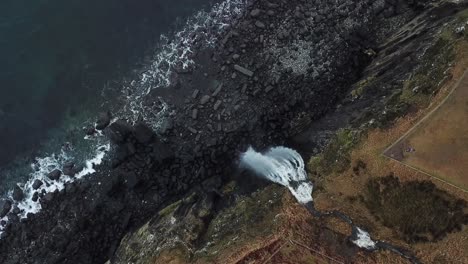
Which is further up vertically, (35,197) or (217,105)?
(35,197)

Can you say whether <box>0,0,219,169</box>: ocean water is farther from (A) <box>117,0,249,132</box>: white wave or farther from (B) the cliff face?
(B) the cliff face

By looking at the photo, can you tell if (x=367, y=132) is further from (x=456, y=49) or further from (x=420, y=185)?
(x=456, y=49)

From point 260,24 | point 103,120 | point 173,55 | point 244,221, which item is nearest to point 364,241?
point 244,221

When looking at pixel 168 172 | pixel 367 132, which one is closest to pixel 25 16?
pixel 168 172

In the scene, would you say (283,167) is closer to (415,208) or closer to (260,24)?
(415,208)

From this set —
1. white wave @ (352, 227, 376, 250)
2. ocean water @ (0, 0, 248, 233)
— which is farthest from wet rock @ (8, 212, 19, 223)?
white wave @ (352, 227, 376, 250)

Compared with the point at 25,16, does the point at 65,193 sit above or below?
below
